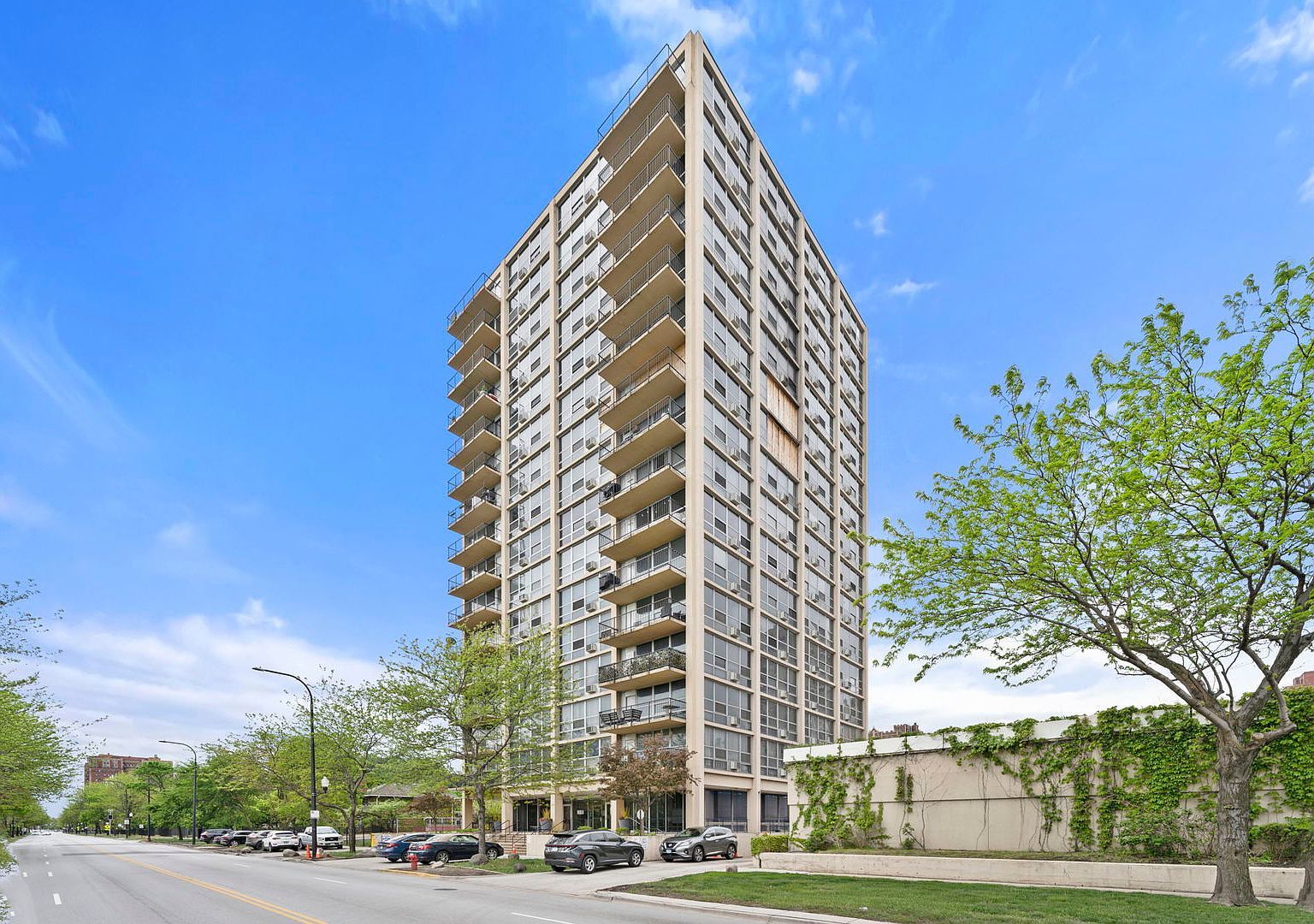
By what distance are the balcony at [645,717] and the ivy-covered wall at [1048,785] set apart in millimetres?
14461

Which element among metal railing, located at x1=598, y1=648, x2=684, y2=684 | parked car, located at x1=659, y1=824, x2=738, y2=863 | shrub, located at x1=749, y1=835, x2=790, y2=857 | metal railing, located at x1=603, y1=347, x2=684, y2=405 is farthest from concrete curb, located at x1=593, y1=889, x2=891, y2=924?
metal railing, located at x1=603, y1=347, x2=684, y2=405

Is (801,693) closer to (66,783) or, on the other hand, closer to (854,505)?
(854,505)

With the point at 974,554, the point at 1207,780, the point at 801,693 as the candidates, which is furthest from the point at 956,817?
the point at 801,693

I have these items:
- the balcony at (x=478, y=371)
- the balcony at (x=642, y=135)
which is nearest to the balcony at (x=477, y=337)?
the balcony at (x=478, y=371)

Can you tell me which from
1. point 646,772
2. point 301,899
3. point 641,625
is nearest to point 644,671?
point 641,625

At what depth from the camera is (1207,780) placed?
65.4 feet

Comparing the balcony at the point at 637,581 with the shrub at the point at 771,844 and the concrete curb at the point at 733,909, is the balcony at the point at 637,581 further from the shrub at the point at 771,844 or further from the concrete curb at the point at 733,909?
the concrete curb at the point at 733,909

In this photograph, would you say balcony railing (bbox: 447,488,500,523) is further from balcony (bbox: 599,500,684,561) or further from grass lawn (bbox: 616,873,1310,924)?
grass lawn (bbox: 616,873,1310,924)

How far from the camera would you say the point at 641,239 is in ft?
161

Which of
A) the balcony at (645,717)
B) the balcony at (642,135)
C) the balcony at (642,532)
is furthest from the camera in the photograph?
the balcony at (642,135)

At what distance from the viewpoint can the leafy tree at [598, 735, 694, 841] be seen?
37.5 meters

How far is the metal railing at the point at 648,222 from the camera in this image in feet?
160

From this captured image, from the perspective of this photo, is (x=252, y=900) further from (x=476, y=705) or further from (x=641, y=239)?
(x=641, y=239)

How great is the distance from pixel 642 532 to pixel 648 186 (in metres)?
19.7
